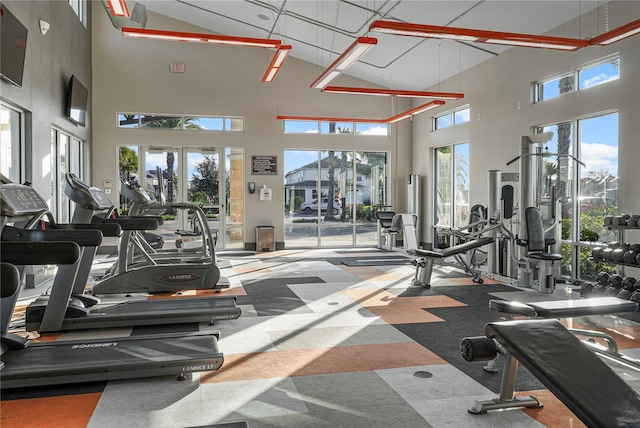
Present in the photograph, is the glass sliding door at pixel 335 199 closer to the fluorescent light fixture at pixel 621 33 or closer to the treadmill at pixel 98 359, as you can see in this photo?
the fluorescent light fixture at pixel 621 33

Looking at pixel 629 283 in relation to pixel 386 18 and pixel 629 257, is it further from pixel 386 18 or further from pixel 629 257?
pixel 386 18

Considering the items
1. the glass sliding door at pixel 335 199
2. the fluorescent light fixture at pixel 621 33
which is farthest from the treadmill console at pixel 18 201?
the glass sliding door at pixel 335 199

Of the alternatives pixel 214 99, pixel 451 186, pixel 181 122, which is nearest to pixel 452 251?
pixel 451 186

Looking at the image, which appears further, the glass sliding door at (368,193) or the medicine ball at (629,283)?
the glass sliding door at (368,193)

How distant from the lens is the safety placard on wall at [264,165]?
11266mm

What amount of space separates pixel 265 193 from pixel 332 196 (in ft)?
5.66

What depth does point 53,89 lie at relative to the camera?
285 inches

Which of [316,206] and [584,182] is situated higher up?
[584,182]

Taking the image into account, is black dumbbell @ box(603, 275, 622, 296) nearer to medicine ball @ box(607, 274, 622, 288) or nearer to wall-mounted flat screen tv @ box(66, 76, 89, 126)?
medicine ball @ box(607, 274, 622, 288)

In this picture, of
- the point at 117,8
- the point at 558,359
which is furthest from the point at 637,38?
the point at 117,8

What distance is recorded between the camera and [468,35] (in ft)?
17.2

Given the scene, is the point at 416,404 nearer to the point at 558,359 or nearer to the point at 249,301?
the point at 558,359

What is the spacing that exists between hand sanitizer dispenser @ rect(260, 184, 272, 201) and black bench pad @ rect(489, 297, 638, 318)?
27.2 ft

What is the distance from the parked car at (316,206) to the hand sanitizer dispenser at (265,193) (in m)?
0.92
